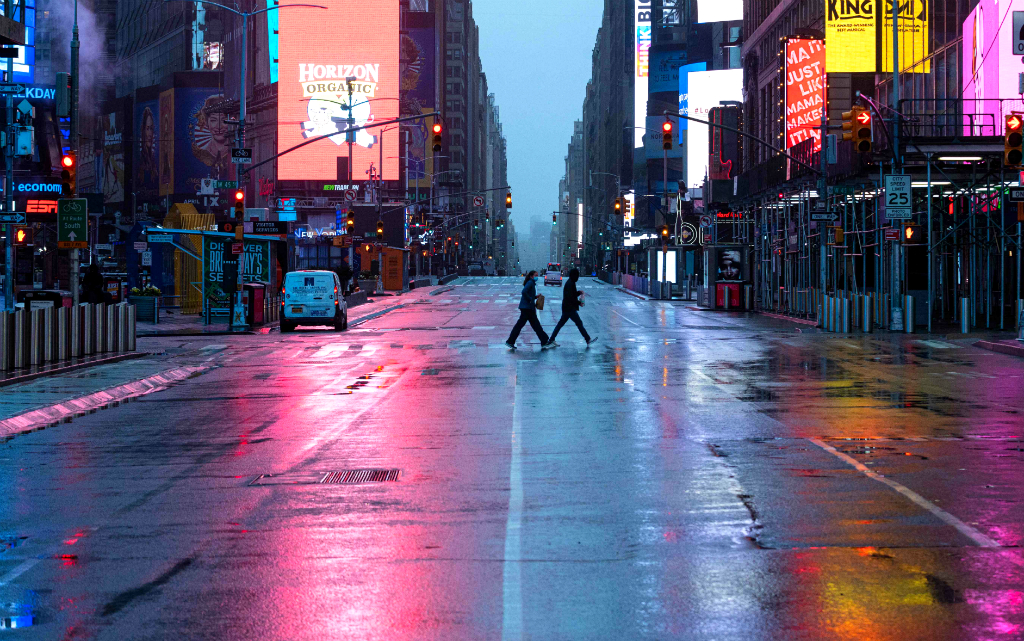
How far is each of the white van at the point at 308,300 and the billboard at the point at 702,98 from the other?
8236cm

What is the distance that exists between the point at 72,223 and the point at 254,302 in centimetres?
1469

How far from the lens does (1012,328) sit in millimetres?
36656

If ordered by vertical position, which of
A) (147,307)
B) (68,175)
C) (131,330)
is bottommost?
(131,330)

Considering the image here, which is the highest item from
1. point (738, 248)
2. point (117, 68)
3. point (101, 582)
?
point (117, 68)

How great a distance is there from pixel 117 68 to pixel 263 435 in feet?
505

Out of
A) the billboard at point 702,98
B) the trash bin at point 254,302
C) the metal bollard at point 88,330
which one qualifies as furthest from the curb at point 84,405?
the billboard at point 702,98

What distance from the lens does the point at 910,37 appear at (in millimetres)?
53094

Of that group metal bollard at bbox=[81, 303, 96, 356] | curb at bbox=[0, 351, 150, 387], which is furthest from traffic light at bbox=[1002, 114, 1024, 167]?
metal bollard at bbox=[81, 303, 96, 356]

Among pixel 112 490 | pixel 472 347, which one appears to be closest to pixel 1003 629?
pixel 112 490

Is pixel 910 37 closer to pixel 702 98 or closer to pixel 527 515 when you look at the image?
pixel 527 515

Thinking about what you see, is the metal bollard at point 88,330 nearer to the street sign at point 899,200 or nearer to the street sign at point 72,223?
the street sign at point 72,223

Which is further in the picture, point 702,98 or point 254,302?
point 702,98

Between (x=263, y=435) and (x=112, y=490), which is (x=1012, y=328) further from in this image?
(x=112, y=490)

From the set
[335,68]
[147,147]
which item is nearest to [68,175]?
[335,68]
